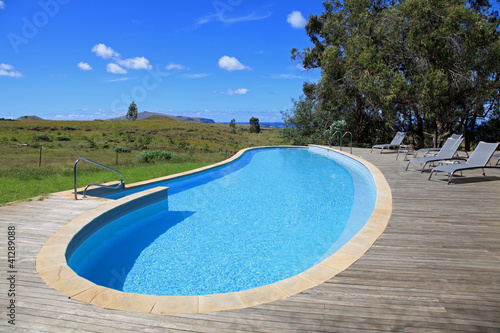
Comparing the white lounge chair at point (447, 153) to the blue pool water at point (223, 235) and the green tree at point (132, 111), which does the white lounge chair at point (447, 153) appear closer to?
the blue pool water at point (223, 235)

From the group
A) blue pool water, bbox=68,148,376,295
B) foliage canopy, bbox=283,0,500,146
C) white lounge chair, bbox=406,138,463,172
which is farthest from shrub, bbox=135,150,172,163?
white lounge chair, bbox=406,138,463,172

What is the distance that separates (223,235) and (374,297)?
2.90m

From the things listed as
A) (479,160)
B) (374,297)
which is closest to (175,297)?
(374,297)

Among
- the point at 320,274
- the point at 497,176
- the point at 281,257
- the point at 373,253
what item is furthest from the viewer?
the point at 497,176

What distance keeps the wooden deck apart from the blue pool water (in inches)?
34.9

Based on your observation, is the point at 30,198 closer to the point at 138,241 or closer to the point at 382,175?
the point at 138,241

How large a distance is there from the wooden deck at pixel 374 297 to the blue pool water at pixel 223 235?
0.89 m

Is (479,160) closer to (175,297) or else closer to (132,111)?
(175,297)

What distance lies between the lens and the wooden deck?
75.5 inches

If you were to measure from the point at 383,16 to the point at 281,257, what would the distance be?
13.1 metres

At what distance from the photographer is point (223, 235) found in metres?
4.79

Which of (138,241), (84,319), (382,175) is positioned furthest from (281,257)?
(382,175)

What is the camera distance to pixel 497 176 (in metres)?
6.76

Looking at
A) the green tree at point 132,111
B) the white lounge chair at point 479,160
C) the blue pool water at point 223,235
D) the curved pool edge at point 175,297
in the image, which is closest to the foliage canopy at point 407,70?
the white lounge chair at point 479,160
